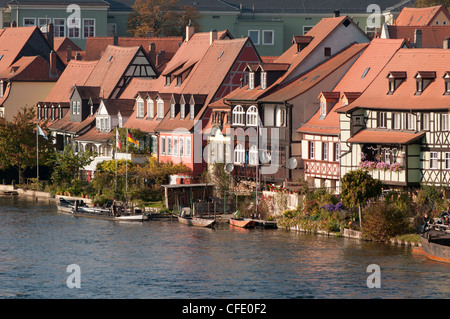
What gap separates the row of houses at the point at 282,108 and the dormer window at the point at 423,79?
0.09 meters

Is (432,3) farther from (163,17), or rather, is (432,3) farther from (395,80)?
(395,80)

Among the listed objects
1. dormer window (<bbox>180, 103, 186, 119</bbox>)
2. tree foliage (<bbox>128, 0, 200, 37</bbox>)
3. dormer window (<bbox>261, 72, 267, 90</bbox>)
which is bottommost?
dormer window (<bbox>180, 103, 186, 119</bbox>)

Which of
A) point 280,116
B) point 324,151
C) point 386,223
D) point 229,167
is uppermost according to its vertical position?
point 280,116

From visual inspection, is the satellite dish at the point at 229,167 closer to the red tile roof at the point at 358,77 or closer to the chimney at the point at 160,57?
the red tile roof at the point at 358,77

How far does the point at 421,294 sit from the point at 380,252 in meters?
11.2

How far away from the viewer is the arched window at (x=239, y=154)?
3733 inches

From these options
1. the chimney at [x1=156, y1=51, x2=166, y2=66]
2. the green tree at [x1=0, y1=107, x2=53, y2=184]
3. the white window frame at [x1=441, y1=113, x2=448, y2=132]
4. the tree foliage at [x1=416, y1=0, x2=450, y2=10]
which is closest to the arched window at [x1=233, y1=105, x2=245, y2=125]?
the white window frame at [x1=441, y1=113, x2=448, y2=132]

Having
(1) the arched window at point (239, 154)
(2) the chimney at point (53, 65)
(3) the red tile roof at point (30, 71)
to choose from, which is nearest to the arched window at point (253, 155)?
(1) the arched window at point (239, 154)

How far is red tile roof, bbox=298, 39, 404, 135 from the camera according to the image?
284 feet

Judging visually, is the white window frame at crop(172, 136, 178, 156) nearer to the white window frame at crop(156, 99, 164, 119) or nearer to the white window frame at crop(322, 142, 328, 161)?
the white window frame at crop(156, 99, 164, 119)

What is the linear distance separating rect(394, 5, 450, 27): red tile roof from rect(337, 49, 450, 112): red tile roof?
131 ft

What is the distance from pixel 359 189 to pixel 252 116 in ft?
62.5

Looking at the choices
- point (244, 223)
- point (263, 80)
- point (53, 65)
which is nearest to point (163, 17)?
point (53, 65)

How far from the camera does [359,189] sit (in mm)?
77312
